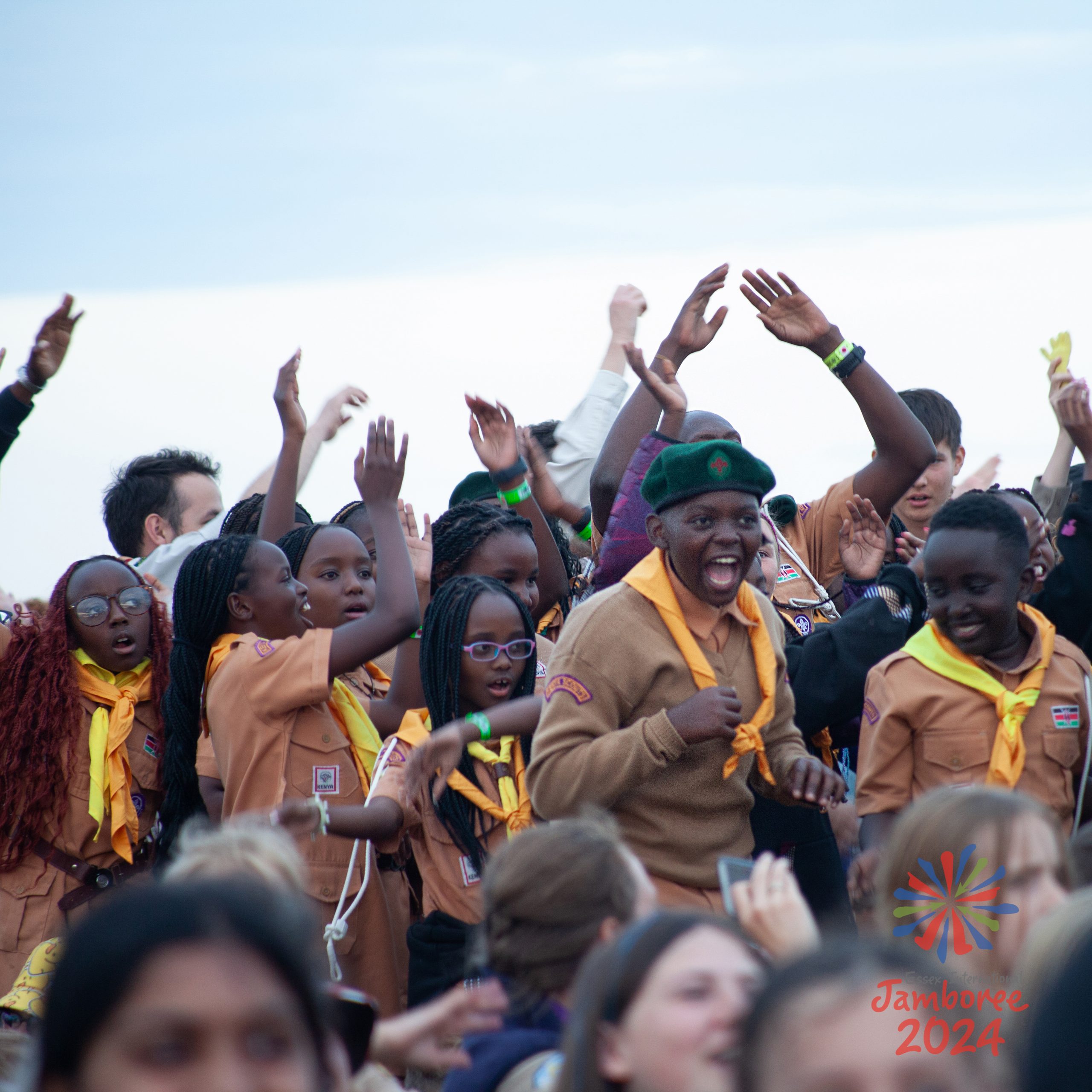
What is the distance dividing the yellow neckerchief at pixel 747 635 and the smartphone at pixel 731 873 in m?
0.91

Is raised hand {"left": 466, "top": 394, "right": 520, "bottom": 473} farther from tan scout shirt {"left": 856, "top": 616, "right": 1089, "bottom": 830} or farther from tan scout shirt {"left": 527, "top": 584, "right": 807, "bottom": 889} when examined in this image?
tan scout shirt {"left": 856, "top": 616, "right": 1089, "bottom": 830}

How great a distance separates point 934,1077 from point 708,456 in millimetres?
2776

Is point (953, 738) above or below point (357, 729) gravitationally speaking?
below

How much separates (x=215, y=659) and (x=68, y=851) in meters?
0.89

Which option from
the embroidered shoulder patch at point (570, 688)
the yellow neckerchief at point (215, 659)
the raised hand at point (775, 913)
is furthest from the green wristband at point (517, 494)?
the raised hand at point (775, 913)

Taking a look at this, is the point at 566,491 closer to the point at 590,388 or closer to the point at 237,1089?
the point at 590,388

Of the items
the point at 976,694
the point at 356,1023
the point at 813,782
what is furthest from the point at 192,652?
the point at 356,1023

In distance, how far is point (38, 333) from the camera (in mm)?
A: 5621

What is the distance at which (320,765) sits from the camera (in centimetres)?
471

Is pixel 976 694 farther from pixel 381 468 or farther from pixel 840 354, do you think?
pixel 381 468

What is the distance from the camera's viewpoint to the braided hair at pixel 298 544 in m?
5.53

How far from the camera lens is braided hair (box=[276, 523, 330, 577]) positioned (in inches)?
218

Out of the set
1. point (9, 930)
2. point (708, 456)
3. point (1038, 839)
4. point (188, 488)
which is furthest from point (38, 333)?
point (1038, 839)

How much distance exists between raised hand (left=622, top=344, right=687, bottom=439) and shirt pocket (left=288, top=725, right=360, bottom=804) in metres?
1.68
